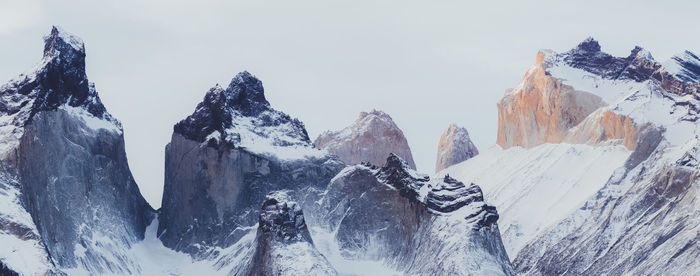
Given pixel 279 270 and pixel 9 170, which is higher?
pixel 9 170

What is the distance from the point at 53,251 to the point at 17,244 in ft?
53.6

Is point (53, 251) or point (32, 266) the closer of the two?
point (32, 266)

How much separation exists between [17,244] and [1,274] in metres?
8.84

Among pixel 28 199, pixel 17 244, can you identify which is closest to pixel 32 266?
pixel 17 244

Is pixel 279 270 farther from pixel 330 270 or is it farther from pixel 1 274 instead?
pixel 1 274

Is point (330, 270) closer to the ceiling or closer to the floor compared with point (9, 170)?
closer to the floor

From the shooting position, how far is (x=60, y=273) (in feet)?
623

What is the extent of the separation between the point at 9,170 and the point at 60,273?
1311cm

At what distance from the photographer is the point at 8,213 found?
188 m

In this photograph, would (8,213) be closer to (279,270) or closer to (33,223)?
(33,223)

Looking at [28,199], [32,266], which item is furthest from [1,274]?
[28,199]

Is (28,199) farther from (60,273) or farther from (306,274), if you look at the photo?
(306,274)

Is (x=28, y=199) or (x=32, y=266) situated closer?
(x=32, y=266)

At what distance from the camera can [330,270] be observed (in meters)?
199
